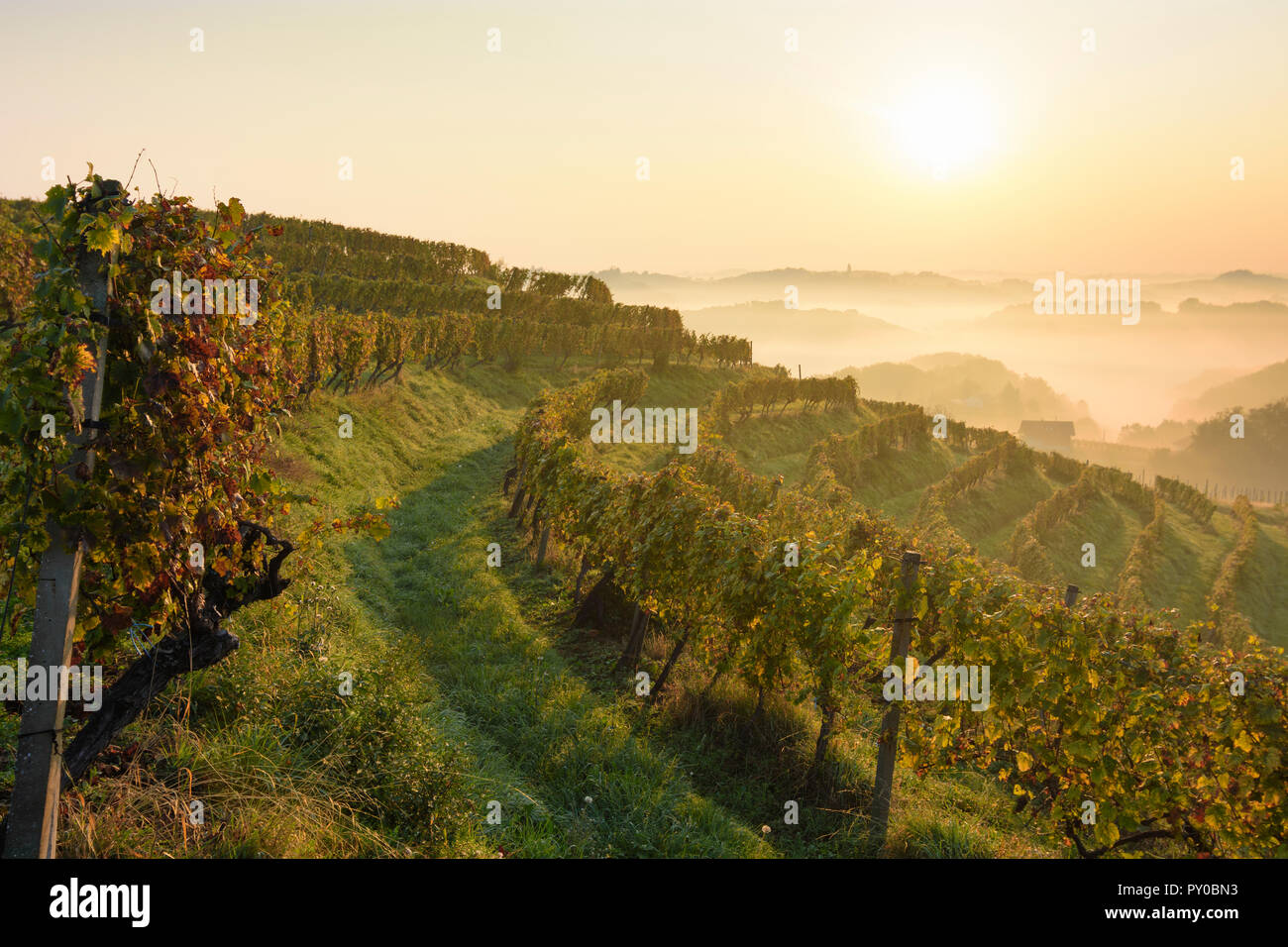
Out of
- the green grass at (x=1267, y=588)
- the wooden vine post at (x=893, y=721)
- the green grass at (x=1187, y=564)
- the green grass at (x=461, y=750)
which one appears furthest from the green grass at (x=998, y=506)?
the wooden vine post at (x=893, y=721)

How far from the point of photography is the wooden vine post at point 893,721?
743cm

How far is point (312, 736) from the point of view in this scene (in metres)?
6.34

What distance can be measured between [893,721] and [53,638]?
7.06 meters

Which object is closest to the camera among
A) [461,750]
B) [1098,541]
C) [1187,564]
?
[461,750]

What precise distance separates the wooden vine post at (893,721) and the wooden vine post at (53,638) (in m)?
6.74

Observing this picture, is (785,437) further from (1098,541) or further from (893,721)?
(893,721)

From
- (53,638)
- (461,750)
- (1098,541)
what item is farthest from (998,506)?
(53,638)

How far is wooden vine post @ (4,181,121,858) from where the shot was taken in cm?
370

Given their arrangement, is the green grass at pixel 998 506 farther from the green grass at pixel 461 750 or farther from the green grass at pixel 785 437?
the green grass at pixel 461 750

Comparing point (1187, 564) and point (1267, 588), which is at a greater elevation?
point (1187, 564)

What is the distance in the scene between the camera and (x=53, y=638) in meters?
3.74

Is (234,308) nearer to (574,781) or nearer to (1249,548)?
(574,781)

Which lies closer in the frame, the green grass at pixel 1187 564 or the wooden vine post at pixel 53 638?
the wooden vine post at pixel 53 638

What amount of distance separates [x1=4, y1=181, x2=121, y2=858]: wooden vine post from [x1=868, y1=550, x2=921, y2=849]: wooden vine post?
674cm
